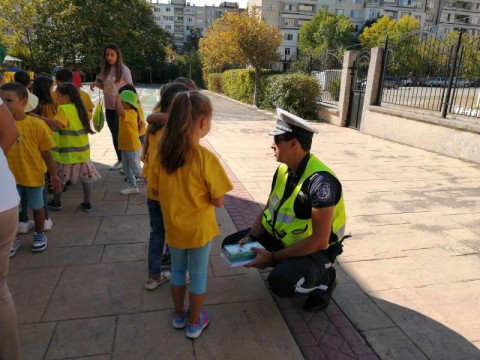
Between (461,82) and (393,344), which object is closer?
(393,344)

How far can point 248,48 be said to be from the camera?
59.1 ft

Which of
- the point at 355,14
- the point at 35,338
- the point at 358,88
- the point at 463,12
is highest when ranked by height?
the point at 463,12

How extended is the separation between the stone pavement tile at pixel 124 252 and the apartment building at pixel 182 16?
396 ft

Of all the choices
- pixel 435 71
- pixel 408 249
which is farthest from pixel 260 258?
pixel 435 71

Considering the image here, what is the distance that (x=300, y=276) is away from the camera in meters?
2.36

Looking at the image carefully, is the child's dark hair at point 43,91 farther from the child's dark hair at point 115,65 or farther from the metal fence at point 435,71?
the metal fence at point 435,71

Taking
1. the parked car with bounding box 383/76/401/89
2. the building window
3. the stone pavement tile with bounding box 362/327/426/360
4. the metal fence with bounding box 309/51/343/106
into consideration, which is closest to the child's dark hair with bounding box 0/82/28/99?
the stone pavement tile with bounding box 362/327/426/360

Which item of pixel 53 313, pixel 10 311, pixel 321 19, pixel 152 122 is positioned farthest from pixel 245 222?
pixel 321 19

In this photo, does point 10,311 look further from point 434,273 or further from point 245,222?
point 434,273

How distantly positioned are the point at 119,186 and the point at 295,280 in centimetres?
363

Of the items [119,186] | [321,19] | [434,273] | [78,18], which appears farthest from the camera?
[321,19]

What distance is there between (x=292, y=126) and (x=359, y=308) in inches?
57.0

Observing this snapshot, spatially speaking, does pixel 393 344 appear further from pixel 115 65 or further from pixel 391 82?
pixel 391 82

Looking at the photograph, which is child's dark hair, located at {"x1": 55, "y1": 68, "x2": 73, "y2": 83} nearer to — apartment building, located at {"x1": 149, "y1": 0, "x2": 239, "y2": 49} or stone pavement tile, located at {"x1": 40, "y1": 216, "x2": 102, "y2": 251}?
stone pavement tile, located at {"x1": 40, "y1": 216, "x2": 102, "y2": 251}
